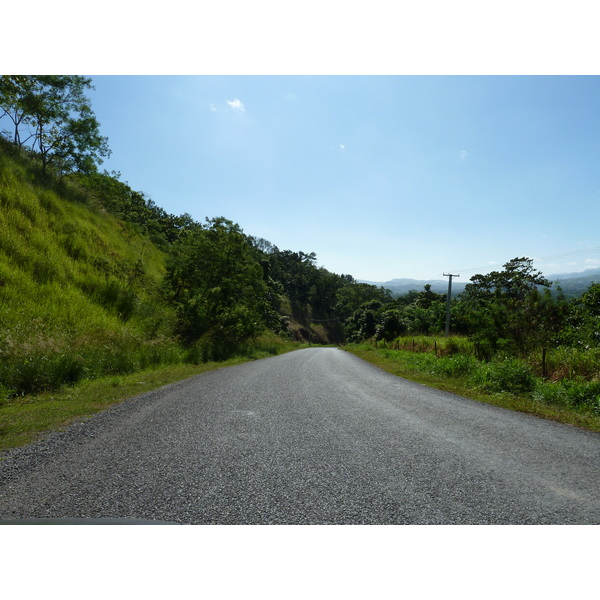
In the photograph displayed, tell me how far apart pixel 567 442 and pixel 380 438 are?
2982 millimetres

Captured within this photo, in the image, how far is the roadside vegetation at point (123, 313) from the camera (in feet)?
27.2

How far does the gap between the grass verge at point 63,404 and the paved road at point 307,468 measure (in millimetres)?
512

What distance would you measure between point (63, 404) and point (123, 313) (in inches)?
362

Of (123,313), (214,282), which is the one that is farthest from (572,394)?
(214,282)

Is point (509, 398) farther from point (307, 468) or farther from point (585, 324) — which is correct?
point (307, 468)

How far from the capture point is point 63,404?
6980mm

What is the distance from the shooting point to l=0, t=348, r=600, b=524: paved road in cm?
318

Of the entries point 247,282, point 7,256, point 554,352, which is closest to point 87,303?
point 7,256

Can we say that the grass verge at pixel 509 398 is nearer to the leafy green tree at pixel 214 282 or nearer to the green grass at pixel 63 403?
the green grass at pixel 63 403

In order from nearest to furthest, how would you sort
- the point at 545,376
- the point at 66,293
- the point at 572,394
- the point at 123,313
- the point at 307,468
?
the point at 307,468, the point at 572,394, the point at 545,376, the point at 66,293, the point at 123,313

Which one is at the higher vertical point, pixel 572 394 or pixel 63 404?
pixel 572 394

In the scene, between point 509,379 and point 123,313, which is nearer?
point 509,379

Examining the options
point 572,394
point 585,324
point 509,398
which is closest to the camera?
point 572,394

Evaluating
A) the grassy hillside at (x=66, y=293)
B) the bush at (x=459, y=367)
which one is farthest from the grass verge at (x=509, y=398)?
the grassy hillside at (x=66, y=293)
